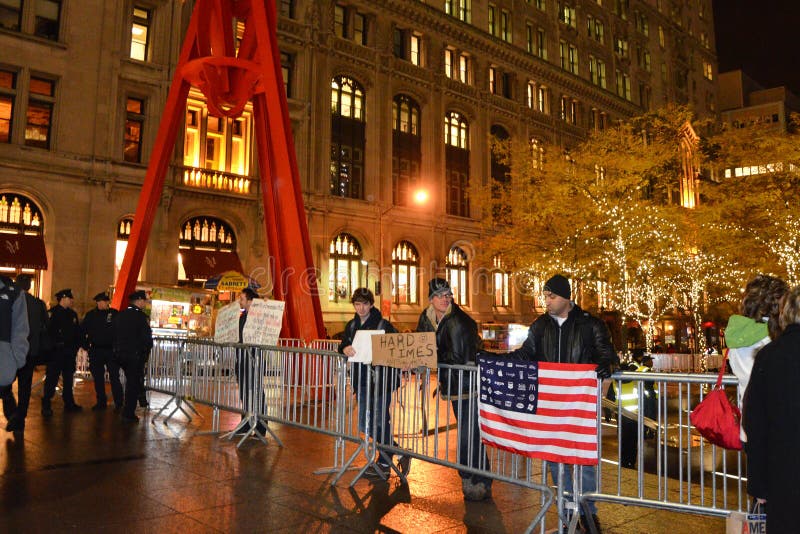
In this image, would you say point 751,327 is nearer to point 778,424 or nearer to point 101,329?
point 778,424

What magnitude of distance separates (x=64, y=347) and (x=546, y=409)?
973 cm

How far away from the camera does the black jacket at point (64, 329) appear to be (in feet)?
38.1

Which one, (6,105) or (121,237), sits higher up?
(6,105)

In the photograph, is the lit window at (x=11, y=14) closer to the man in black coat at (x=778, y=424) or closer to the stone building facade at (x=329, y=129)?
the stone building facade at (x=329, y=129)

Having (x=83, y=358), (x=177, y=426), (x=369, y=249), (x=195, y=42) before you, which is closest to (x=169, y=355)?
(x=177, y=426)

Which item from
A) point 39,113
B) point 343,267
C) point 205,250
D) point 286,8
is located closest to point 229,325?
point 205,250

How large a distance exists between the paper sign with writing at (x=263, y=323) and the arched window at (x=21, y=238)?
58.9 feet

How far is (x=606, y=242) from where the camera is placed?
2648 cm

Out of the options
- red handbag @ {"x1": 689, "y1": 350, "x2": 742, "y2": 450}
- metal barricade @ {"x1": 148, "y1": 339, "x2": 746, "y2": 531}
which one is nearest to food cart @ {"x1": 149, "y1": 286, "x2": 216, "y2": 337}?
metal barricade @ {"x1": 148, "y1": 339, "x2": 746, "y2": 531}

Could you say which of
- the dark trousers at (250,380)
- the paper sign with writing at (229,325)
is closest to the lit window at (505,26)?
the paper sign with writing at (229,325)

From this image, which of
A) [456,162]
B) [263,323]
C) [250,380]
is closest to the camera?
[250,380]

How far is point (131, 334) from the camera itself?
10.8 metres

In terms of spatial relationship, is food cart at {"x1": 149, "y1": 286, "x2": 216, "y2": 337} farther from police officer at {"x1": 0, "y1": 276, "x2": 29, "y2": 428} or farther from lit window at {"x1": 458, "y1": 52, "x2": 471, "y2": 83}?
lit window at {"x1": 458, "y1": 52, "x2": 471, "y2": 83}

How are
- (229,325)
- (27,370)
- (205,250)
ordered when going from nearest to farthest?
(27,370) < (229,325) < (205,250)
